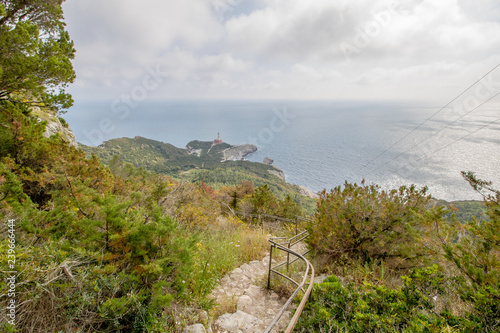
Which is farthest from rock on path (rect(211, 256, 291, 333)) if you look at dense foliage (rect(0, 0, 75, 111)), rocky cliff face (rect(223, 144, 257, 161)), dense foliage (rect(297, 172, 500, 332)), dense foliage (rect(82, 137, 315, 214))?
rocky cliff face (rect(223, 144, 257, 161))

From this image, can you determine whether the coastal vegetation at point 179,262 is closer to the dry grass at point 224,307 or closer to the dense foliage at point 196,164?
the dry grass at point 224,307

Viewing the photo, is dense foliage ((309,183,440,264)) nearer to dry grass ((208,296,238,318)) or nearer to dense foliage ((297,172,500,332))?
dense foliage ((297,172,500,332))

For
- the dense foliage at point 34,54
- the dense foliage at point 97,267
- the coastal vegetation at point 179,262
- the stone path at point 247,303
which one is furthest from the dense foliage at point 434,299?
Answer: the dense foliage at point 34,54

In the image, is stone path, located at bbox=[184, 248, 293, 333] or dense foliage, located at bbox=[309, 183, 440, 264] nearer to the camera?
stone path, located at bbox=[184, 248, 293, 333]

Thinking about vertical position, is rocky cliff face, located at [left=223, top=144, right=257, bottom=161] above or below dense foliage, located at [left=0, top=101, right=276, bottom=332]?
above

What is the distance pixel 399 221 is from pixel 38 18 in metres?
12.1

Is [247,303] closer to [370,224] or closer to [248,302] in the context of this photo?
[248,302]

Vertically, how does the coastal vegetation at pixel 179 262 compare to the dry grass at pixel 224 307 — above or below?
above

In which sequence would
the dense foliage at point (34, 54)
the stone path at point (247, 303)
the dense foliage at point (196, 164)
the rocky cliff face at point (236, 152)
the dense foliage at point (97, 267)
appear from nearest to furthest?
the dense foliage at point (97, 267) → the stone path at point (247, 303) → the dense foliage at point (34, 54) → the dense foliage at point (196, 164) → the rocky cliff face at point (236, 152)

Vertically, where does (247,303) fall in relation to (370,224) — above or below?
below

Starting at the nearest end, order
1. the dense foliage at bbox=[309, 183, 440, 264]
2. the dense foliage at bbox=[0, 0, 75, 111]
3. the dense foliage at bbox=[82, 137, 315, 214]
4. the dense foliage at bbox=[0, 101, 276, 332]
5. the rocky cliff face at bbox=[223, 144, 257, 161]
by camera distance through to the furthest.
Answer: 1. the dense foliage at bbox=[0, 101, 276, 332]
2. the dense foliage at bbox=[309, 183, 440, 264]
3. the dense foliage at bbox=[0, 0, 75, 111]
4. the dense foliage at bbox=[82, 137, 315, 214]
5. the rocky cliff face at bbox=[223, 144, 257, 161]

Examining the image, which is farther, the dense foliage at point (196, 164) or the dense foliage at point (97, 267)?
the dense foliage at point (196, 164)

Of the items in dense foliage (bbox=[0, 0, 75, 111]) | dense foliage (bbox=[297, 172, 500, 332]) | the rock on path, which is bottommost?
the rock on path

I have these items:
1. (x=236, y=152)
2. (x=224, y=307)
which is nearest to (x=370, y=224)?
(x=224, y=307)
